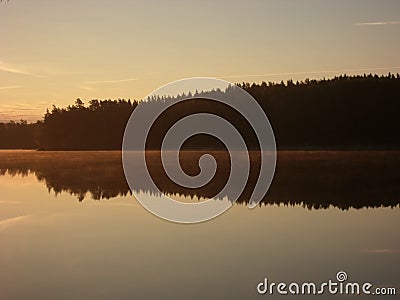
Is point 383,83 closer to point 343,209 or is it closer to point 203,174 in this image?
point 203,174

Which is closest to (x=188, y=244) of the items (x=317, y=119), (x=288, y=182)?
(x=288, y=182)

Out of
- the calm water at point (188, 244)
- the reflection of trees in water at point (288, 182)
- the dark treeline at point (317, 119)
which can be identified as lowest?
the calm water at point (188, 244)

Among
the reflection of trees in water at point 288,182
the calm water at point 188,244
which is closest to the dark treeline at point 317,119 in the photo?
the reflection of trees in water at point 288,182

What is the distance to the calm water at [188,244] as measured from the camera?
19.5 feet

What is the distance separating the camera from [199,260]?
22.2ft

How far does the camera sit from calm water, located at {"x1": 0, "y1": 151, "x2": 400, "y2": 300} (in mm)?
5934

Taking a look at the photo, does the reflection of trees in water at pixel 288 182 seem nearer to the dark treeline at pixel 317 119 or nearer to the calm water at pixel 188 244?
the calm water at pixel 188 244

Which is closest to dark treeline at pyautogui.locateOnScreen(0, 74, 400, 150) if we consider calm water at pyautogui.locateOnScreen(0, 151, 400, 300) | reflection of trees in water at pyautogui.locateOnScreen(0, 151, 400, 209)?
reflection of trees in water at pyautogui.locateOnScreen(0, 151, 400, 209)

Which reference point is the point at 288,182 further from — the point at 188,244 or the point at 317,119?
the point at 317,119

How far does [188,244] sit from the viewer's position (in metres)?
7.59

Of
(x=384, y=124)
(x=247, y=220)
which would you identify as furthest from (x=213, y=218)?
(x=384, y=124)

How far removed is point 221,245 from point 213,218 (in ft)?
6.69

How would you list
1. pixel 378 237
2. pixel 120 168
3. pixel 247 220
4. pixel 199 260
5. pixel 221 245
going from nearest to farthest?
pixel 199 260, pixel 221 245, pixel 378 237, pixel 247 220, pixel 120 168

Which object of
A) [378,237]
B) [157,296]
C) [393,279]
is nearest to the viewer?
[157,296]
